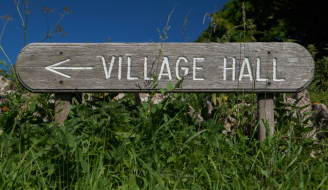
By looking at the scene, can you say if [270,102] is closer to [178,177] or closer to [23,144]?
[178,177]

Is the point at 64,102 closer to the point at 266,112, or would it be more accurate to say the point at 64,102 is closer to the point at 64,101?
the point at 64,101

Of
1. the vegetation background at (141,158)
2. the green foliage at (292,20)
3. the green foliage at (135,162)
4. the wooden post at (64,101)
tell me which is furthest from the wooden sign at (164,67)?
the green foliage at (292,20)

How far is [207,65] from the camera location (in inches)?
83.7

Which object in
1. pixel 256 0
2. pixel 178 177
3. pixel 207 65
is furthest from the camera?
pixel 256 0

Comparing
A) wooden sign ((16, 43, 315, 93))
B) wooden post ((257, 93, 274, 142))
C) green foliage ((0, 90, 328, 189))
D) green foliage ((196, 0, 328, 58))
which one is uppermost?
green foliage ((196, 0, 328, 58))

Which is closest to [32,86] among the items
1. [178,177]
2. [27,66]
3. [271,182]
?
[27,66]

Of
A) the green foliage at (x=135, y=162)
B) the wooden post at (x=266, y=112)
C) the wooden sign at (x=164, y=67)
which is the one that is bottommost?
the green foliage at (x=135, y=162)

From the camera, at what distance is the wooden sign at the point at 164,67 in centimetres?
210

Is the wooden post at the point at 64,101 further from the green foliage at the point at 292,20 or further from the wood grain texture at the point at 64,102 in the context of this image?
the green foliage at the point at 292,20

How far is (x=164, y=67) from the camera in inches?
83.7

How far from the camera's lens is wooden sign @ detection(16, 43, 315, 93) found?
2.10m

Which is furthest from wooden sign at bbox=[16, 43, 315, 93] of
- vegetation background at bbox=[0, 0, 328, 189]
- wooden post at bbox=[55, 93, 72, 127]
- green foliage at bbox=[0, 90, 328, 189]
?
green foliage at bbox=[0, 90, 328, 189]

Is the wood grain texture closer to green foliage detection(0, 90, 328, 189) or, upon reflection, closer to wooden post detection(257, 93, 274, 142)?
green foliage detection(0, 90, 328, 189)

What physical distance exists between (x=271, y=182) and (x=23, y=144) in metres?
1.60
